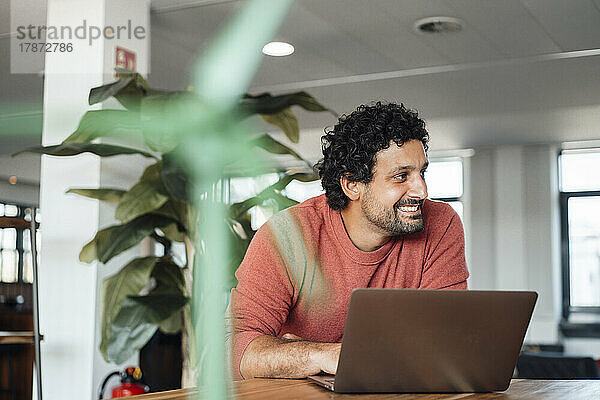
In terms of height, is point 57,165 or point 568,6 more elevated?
point 568,6

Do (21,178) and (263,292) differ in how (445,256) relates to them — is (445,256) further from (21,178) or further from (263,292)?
(21,178)

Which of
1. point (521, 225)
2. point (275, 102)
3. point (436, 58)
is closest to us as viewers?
point (275, 102)

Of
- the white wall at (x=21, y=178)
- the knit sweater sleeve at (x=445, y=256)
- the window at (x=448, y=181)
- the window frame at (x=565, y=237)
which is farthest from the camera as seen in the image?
the white wall at (x=21, y=178)

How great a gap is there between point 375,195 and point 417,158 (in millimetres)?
81

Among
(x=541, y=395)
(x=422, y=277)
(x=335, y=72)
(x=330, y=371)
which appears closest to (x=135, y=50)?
(x=335, y=72)

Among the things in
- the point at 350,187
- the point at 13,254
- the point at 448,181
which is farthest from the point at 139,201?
the point at 13,254

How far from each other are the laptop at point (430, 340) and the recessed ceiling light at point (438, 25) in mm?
2111

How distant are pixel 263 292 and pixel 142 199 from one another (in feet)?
2.70

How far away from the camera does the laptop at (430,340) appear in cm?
60

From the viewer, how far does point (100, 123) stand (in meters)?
1.73

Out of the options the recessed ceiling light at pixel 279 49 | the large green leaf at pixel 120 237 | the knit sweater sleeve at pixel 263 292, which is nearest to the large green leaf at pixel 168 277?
the large green leaf at pixel 120 237

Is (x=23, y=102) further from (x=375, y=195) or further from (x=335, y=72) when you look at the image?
(x=375, y=195)

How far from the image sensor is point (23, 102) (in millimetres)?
4070

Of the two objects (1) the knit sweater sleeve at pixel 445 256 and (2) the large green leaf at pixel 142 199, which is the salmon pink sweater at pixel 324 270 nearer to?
(1) the knit sweater sleeve at pixel 445 256
